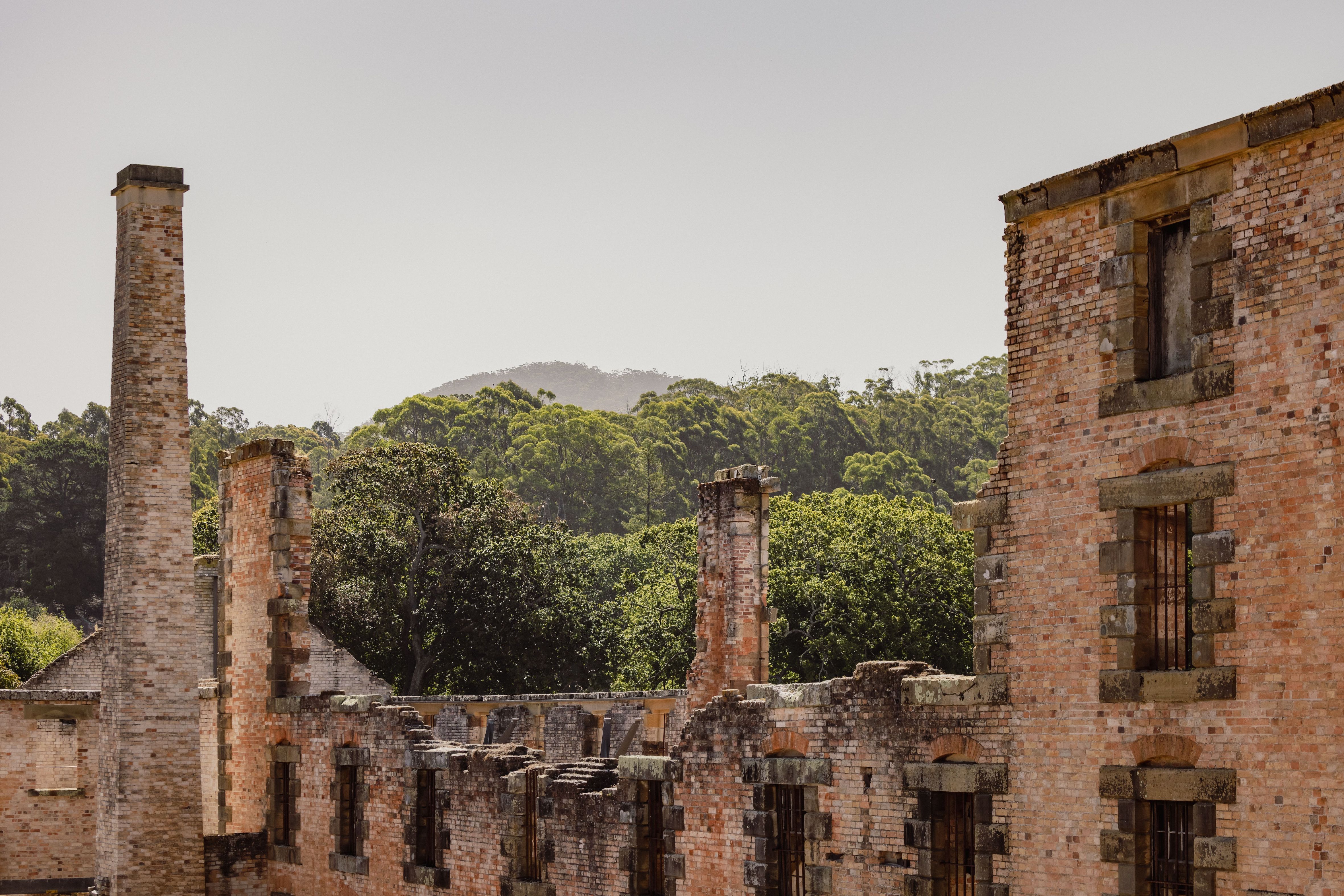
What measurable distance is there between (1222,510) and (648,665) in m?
34.2

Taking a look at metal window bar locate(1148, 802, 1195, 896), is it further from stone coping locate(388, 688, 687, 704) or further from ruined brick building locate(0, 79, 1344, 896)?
stone coping locate(388, 688, 687, 704)

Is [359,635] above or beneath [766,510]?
beneath

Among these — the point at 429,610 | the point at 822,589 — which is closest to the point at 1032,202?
the point at 822,589

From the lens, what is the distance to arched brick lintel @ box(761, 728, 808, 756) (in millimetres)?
16516

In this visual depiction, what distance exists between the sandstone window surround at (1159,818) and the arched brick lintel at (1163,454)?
2558 millimetres

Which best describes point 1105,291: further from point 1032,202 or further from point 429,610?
point 429,610

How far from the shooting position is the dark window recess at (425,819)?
22469 mm

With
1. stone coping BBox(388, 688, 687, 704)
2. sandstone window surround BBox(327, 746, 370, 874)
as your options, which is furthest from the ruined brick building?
stone coping BBox(388, 688, 687, 704)

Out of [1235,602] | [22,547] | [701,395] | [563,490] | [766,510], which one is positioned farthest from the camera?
[701,395]

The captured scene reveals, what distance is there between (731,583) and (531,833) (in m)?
4.98

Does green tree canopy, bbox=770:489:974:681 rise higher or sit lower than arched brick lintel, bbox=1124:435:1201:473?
Result: lower

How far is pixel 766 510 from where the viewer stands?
77.9ft

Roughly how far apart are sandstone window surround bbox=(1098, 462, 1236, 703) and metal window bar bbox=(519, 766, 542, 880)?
923cm

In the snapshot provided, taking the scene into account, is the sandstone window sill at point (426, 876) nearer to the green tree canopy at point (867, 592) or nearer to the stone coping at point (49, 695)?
the stone coping at point (49, 695)
